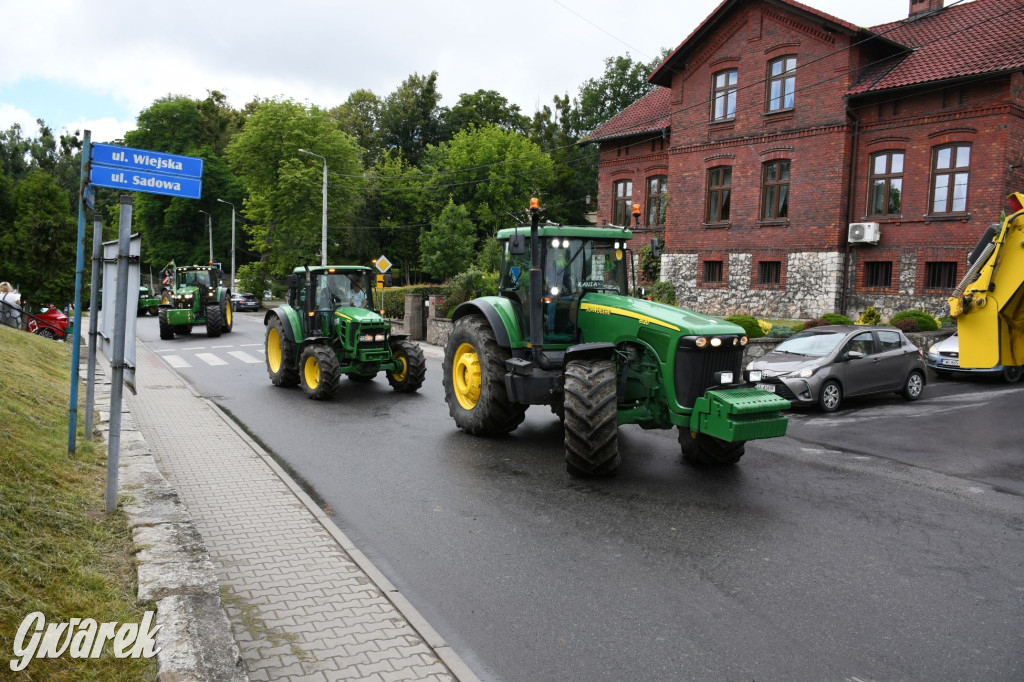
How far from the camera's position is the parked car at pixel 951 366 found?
16.4 meters

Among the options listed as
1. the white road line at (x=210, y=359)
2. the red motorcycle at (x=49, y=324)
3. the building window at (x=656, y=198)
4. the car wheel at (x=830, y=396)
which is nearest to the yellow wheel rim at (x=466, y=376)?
the car wheel at (x=830, y=396)

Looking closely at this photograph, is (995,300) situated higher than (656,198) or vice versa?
(656,198)

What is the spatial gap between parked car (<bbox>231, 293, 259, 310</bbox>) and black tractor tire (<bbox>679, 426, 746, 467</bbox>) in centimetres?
4248

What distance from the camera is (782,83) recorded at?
2567 centimetres

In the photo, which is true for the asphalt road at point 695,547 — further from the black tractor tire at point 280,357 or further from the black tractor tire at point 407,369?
the black tractor tire at point 280,357

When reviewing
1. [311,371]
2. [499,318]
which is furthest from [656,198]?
[499,318]

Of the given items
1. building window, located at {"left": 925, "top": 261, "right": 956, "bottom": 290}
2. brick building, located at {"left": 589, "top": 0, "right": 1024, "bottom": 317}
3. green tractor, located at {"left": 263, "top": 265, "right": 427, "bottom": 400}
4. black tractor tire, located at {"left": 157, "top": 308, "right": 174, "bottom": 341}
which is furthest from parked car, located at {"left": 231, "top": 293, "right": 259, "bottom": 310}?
building window, located at {"left": 925, "top": 261, "right": 956, "bottom": 290}

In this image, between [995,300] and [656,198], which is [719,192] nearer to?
[656,198]

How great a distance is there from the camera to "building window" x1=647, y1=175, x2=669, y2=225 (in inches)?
1236

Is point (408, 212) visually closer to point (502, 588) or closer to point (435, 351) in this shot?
point (435, 351)

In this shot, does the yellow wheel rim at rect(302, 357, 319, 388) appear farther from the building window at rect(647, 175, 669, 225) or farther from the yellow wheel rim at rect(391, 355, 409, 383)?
the building window at rect(647, 175, 669, 225)

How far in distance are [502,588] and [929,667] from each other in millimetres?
2662

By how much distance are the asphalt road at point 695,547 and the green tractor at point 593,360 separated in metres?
0.48

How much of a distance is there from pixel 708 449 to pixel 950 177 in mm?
18529
